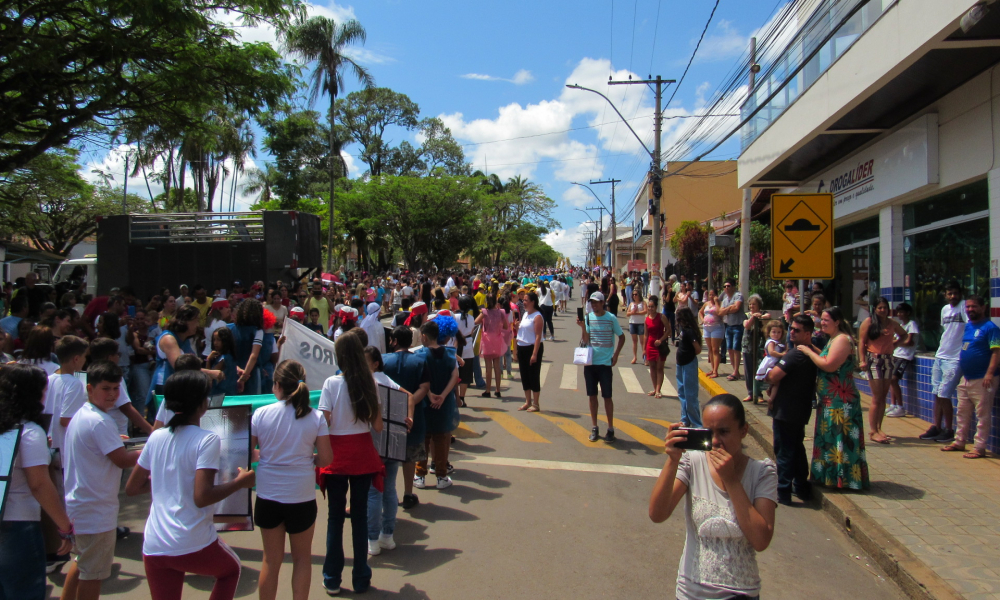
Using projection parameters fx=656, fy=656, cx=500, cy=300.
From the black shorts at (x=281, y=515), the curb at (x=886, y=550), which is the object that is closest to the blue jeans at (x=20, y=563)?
the black shorts at (x=281, y=515)

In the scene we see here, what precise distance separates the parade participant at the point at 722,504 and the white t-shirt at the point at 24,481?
2925 mm

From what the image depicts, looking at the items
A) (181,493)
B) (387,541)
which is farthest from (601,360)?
(181,493)

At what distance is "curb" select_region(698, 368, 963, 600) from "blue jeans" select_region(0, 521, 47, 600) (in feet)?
16.8

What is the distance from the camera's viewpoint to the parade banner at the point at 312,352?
23.2ft

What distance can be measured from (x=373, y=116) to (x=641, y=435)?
49.3 meters

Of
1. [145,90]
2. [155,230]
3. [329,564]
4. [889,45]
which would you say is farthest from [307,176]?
[329,564]

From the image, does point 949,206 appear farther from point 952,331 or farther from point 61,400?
point 61,400

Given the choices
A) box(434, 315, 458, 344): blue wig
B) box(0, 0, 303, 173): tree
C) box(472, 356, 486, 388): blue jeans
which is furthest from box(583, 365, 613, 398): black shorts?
box(0, 0, 303, 173): tree

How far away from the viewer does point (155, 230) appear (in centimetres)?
1590

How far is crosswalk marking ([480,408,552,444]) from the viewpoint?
8.56 m

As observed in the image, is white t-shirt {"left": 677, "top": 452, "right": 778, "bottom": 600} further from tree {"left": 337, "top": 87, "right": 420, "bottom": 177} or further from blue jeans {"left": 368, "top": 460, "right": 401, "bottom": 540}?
tree {"left": 337, "top": 87, "right": 420, "bottom": 177}

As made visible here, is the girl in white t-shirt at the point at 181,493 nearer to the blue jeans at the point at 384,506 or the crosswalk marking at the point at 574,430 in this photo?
the blue jeans at the point at 384,506

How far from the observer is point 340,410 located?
14.0 ft

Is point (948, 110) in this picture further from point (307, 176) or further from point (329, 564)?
point (307, 176)
